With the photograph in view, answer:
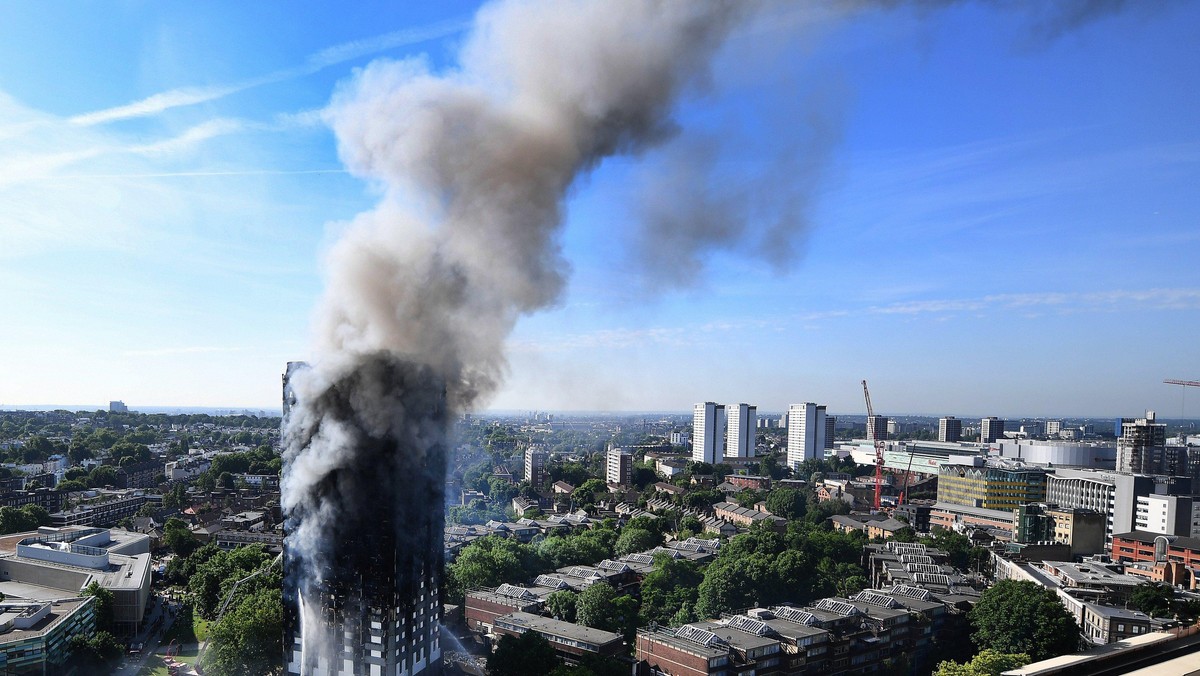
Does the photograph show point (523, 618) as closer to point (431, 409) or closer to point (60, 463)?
point (431, 409)

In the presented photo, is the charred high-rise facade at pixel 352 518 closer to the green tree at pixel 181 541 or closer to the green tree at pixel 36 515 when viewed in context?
the green tree at pixel 181 541

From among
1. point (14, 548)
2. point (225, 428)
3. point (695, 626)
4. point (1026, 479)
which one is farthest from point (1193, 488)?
point (225, 428)

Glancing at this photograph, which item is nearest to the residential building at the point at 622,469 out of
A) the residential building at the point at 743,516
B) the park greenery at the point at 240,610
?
the residential building at the point at 743,516

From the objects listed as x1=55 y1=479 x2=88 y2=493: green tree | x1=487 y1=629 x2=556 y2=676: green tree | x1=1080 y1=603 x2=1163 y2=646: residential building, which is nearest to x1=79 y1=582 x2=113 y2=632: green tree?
x1=487 y1=629 x2=556 y2=676: green tree

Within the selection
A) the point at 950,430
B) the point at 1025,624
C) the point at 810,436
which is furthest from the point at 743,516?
the point at 950,430

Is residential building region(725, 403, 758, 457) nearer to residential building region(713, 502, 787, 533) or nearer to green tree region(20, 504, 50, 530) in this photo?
residential building region(713, 502, 787, 533)

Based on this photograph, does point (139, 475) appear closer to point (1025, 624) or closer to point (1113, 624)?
point (1025, 624)
